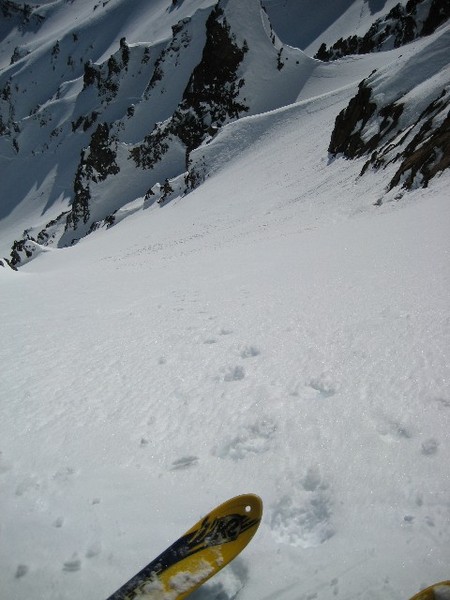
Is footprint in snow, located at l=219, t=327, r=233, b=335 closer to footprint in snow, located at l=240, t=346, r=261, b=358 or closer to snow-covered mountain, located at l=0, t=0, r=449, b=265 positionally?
footprint in snow, located at l=240, t=346, r=261, b=358

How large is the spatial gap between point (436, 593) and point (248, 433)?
1.35 m

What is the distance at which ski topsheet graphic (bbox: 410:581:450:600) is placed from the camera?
61.1 inches

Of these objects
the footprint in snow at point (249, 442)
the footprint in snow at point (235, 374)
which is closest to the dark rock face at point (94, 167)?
the footprint in snow at point (235, 374)

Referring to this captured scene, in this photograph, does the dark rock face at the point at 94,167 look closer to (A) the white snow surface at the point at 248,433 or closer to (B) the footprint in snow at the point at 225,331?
(A) the white snow surface at the point at 248,433

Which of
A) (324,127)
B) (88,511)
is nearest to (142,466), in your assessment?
(88,511)

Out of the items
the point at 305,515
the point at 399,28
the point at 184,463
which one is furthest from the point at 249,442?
the point at 399,28

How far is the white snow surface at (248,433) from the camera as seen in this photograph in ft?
6.10

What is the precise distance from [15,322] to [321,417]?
5601 mm

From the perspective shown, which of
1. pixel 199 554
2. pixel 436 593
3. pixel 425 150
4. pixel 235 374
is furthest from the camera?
pixel 425 150

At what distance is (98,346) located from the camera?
4.50 metres

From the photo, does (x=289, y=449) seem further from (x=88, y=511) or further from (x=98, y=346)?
(x=98, y=346)

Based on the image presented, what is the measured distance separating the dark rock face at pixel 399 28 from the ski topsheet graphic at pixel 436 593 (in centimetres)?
6505

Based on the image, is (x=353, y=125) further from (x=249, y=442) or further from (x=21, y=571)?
(x=21, y=571)

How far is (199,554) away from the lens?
1.89 m
